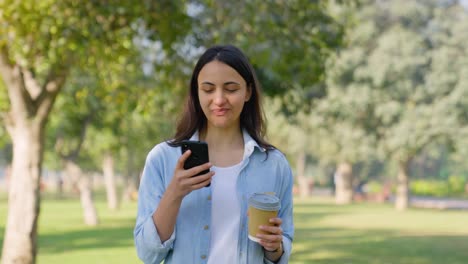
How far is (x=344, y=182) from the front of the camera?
58.9m

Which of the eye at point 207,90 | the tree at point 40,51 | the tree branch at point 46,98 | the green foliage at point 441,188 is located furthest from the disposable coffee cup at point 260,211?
the green foliage at point 441,188

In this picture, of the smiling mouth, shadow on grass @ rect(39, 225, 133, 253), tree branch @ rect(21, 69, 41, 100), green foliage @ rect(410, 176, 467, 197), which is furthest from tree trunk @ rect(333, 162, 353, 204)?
the smiling mouth

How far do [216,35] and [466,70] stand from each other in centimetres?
3163

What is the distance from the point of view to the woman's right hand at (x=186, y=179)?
3.11 m

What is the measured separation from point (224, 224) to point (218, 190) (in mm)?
135

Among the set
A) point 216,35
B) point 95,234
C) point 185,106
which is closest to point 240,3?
point 216,35

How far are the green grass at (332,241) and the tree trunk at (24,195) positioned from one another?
177 inches

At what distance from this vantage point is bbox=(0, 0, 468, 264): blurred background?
1202 centimetres

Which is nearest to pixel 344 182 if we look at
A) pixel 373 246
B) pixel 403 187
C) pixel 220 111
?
pixel 403 187

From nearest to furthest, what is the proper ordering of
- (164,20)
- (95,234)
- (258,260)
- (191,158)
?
(191,158)
(258,260)
(164,20)
(95,234)

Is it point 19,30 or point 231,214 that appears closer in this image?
point 231,214

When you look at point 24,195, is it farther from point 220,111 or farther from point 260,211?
point 260,211

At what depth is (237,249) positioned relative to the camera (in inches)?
130

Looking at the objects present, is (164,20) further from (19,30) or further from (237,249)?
(237,249)
